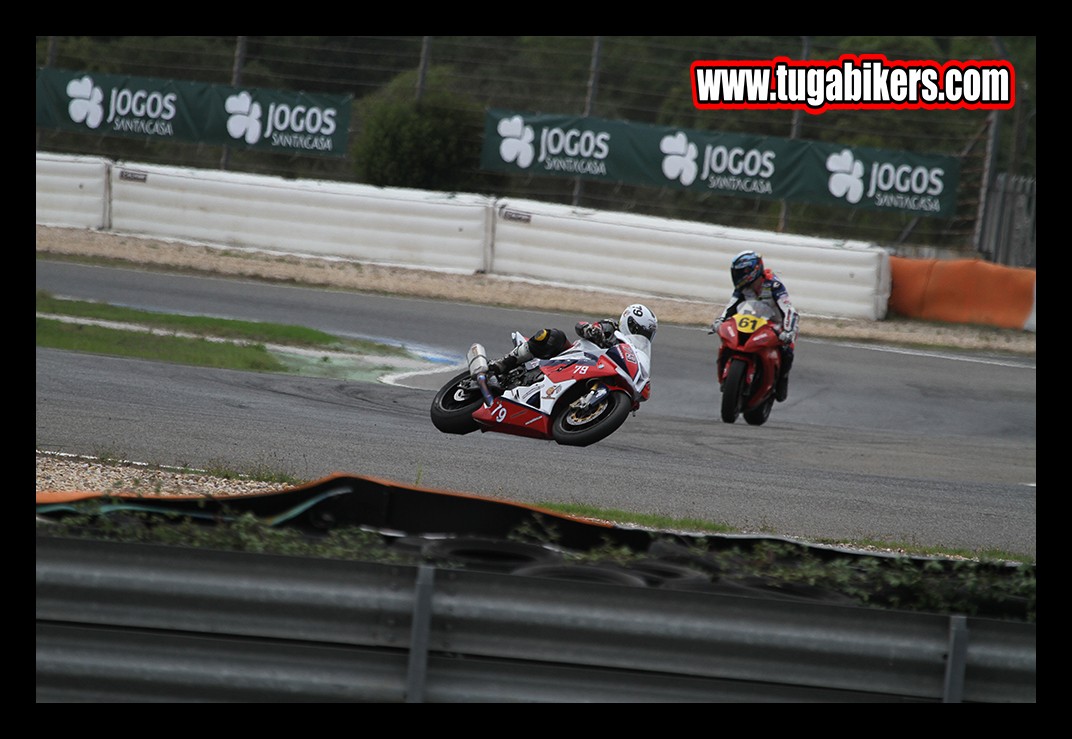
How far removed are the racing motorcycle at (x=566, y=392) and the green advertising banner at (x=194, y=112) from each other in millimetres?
14501

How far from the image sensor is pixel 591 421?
9.10 m

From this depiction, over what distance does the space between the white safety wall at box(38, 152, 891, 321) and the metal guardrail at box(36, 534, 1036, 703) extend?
14784 millimetres

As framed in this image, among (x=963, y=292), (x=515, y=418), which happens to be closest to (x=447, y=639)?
(x=515, y=418)

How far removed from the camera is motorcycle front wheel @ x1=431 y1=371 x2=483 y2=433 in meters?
9.49

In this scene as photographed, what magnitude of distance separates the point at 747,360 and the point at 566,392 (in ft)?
8.58

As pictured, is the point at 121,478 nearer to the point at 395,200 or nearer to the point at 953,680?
the point at 953,680

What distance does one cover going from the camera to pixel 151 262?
19.0 meters

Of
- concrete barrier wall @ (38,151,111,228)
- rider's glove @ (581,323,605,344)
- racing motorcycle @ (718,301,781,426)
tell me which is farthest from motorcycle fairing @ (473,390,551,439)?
concrete barrier wall @ (38,151,111,228)

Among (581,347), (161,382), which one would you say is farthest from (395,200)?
(581,347)

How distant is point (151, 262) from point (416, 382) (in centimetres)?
812

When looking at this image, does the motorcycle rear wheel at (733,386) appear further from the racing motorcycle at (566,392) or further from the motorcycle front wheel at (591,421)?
the motorcycle front wheel at (591,421)

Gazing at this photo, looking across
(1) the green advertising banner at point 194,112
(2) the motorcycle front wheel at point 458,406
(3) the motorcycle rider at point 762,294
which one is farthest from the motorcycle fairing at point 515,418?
(1) the green advertising banner at point 194,112

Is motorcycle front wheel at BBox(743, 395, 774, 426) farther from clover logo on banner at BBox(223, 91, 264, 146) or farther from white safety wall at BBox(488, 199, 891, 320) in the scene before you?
clover logo on banner at BBox(223, 91, 264, 146)

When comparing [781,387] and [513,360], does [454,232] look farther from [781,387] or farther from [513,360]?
[513,360]
